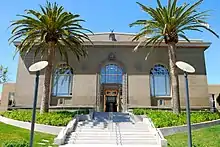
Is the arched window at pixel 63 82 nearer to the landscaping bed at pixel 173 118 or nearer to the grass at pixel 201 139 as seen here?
the landscaping bed at pixel 173 118

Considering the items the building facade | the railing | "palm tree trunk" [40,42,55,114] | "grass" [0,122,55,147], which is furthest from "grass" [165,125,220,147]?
the building facade

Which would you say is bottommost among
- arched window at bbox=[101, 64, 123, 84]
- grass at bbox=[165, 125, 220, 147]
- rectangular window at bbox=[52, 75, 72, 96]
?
grass at bbox=[165, 125, 220, 147]

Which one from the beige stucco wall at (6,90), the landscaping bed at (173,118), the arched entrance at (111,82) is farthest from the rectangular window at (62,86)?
the beige stucco wall at (6,90)

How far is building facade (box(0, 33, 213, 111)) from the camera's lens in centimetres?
2498

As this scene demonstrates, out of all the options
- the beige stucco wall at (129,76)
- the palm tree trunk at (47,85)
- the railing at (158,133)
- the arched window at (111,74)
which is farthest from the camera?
the arched window at (111,74)

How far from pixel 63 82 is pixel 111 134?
41.7 ft

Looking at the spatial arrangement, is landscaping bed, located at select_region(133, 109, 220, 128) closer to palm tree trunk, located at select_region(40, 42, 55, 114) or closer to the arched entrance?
the arched entrance

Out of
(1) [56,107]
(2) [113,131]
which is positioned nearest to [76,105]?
(1) [56,107]

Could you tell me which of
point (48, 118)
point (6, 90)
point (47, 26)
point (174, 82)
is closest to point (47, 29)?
point (47, 26)

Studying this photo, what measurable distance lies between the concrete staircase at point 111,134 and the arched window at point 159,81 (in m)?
8.52

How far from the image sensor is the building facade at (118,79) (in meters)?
25.0

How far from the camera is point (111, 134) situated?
47.9 feet

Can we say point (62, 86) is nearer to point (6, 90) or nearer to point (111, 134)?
point (111, 134)

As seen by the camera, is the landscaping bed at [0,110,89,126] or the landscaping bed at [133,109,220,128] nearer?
the landscaping bed at [133,109,220,128]
